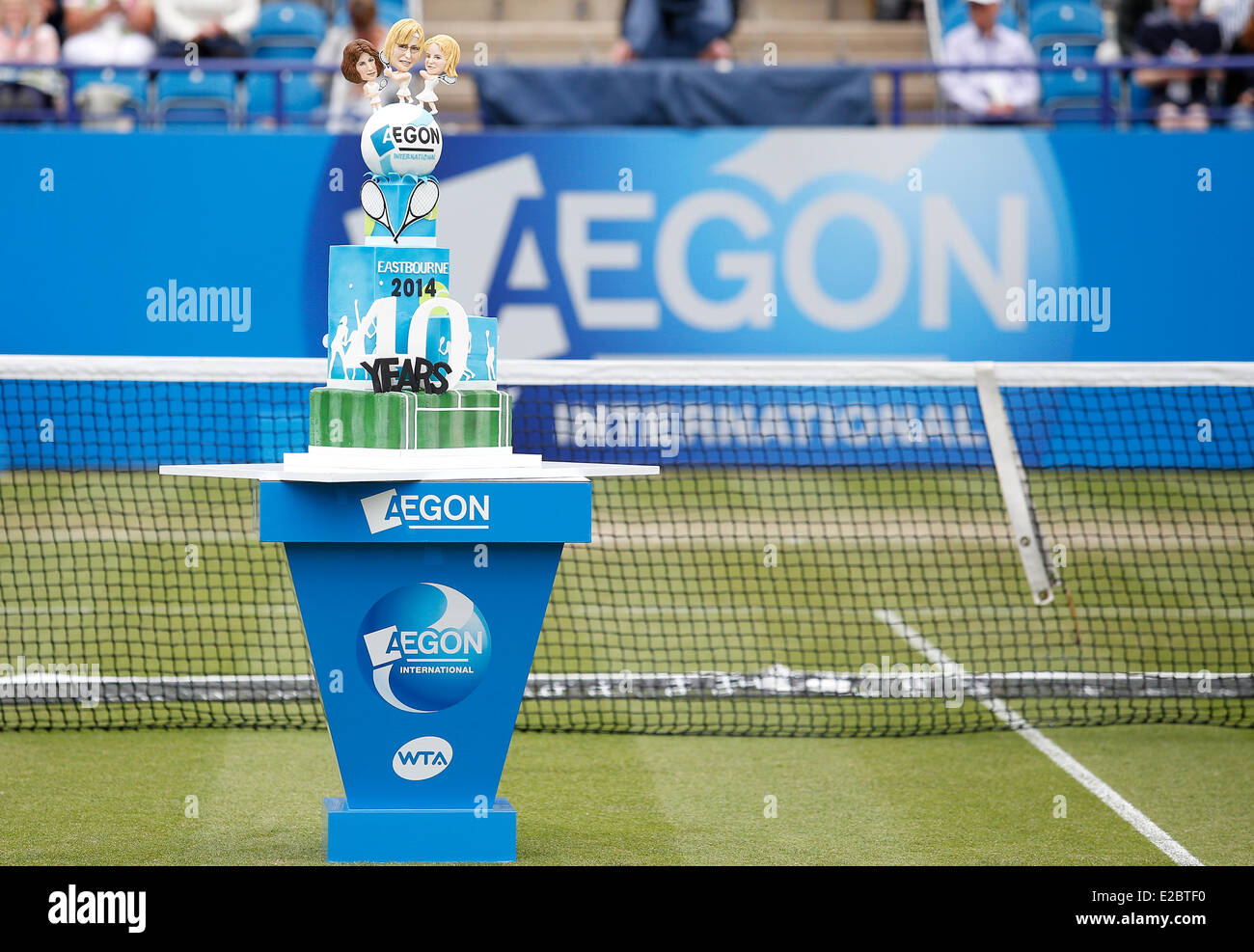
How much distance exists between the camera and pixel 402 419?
18.0 ft

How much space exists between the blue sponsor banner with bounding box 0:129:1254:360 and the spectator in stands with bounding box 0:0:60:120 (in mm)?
1183

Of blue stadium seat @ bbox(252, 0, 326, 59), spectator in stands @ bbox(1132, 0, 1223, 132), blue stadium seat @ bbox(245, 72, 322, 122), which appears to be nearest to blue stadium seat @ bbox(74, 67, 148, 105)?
blue stadium seat @ bbox(245, 72, 322, 122)

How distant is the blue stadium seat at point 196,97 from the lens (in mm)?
16094

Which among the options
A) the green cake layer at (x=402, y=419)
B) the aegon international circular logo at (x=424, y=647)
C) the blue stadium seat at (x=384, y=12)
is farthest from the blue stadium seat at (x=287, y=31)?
the aegon international circular logo at (x=424, y=647)

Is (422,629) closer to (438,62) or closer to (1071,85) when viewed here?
(438,62)

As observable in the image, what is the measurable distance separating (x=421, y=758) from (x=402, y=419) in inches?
45.5

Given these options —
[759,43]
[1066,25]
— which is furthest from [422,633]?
[759,43]

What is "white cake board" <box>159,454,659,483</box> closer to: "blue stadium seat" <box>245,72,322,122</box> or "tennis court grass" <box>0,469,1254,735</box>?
"tennis court grass" <box>0,469,1254,735</box>

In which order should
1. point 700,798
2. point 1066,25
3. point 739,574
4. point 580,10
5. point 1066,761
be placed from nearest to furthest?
point 700,798, point 1066,761, point 739,574, point 1066,25, point 580,10

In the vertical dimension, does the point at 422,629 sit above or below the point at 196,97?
below

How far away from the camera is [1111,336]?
1550 centimetres
